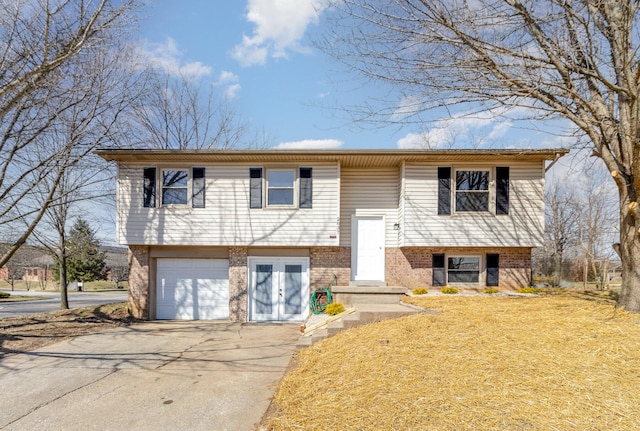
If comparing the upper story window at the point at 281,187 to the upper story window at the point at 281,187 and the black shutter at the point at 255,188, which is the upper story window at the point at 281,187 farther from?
the black shutter at the point at 255,188

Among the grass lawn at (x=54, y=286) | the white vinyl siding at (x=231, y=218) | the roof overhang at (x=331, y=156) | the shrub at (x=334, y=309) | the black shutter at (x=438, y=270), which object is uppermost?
the roof overhang at (x=331, y=156)

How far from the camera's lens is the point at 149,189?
1094cm

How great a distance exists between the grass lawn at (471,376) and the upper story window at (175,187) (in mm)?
7123

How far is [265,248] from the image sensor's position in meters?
11.2

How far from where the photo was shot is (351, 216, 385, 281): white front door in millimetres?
11133

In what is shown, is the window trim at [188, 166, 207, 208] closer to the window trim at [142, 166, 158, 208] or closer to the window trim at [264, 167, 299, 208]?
the window trim at [142, 166, 158, 208]

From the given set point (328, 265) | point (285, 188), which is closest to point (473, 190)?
point (328, 265)

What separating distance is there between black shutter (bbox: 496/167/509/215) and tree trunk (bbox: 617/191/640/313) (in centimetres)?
359

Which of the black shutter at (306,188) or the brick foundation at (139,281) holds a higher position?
the black shutter at (306,188)

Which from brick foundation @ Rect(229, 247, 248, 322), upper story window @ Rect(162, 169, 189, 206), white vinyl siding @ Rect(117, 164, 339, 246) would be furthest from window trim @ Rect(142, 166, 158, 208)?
brick foundation @ Rect(229, 247, 248, 322)

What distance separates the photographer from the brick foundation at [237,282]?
440 inches

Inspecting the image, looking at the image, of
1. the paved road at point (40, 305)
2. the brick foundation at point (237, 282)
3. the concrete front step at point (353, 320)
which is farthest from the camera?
the paved road at point (40, 305)

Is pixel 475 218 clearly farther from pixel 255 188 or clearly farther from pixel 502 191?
pixel 255 188

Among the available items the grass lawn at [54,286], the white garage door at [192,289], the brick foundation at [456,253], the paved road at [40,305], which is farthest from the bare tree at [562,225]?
the grass lawn at [54,286]
